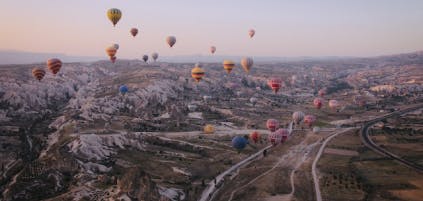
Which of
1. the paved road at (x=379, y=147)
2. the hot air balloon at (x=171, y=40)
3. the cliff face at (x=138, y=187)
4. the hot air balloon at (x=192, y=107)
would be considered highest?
the hot air balloon at (x=171, y=40)

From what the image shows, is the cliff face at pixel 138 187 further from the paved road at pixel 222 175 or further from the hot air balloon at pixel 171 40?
the hot air balloon at pixel 171 40

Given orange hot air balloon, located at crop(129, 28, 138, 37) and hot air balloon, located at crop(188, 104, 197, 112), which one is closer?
orange hot air balloon, located at crop(129, 28, 138, 37)

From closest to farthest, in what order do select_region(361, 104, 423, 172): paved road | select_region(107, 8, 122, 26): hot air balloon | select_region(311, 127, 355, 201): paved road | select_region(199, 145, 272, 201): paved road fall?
select_region(311, 127, 355, 201): paved road, select_region(199, 145, 272, 201): paved road, select_region(361, 104, 423, 172): paved road, select_region(107, 8, 122, 26): hot air balloon

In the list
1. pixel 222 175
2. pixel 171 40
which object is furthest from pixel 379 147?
pixel 171 40

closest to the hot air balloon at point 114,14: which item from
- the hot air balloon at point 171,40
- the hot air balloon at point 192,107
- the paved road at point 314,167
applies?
the hot air balloon at point 171,40

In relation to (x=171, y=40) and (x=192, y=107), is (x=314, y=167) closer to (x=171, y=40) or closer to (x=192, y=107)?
(x=171, y=40)

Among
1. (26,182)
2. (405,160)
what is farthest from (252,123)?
(26,182)

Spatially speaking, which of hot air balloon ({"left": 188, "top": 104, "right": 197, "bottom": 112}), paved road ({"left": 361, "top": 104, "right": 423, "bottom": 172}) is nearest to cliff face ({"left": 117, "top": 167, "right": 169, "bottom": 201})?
paved road ({"left": 361, "top": 104, "right": 423, "bottom": 172})

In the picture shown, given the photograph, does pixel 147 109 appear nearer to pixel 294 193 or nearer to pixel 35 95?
pixel 35 95

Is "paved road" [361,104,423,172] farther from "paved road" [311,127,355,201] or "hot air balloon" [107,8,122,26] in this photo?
"hot air balloon" [107,8,122,26]
